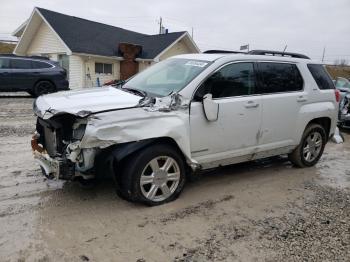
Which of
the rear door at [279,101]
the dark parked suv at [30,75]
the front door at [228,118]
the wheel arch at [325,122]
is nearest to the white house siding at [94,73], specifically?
the dark parked suv at [30,75]

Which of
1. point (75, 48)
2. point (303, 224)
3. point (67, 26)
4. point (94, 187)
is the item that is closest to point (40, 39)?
point (67, 26)

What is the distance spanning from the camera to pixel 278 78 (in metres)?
5.47

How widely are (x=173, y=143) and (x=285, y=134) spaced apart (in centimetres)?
205

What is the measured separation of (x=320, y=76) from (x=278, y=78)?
1.12 meters

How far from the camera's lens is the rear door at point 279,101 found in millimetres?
5211

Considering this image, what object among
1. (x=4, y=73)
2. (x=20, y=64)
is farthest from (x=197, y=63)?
(x=20, y=64)

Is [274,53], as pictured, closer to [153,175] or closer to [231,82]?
[231,82]

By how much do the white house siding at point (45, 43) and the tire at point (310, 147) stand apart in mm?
18234

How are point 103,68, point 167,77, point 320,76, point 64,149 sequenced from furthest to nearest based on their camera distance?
1. point 103,68
2. point 320,76
3. point 167,77
4. point 64,149

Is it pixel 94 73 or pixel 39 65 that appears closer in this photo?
pixel 39 65

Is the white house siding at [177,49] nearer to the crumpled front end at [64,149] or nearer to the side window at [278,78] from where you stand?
the side window at [278,78]

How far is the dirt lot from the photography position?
335cm

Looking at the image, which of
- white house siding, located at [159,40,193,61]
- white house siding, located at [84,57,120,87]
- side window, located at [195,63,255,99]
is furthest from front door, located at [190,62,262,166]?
white house siding, located at [159,40,193,61]

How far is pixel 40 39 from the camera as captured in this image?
23.5 metres
